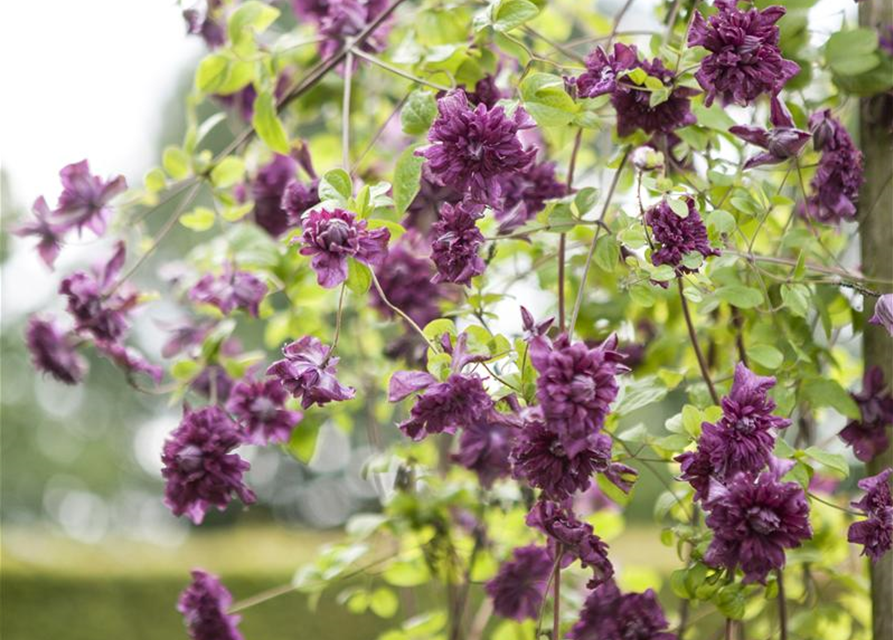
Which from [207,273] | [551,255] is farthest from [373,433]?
[551,255]

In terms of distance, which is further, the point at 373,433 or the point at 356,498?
the point at 356,498

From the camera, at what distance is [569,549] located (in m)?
0.67

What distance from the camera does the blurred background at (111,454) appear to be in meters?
2.77

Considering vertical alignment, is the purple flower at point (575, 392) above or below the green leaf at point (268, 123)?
below

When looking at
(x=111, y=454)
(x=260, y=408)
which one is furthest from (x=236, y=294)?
(x=111, y=454)

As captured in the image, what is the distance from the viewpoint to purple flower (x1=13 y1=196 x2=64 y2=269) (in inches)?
36.9

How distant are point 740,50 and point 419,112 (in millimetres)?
251

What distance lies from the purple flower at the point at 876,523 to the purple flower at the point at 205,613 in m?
0.56

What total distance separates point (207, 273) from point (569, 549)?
54 centimetres

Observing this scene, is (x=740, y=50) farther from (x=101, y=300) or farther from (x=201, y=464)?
(x=101, y=300)

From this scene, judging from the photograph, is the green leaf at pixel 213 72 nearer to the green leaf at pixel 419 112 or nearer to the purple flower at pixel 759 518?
the green leaf at pixel 419 112

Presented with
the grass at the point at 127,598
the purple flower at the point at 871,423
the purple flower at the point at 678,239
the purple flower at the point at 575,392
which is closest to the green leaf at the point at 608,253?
the purple flower at the point at 678,239

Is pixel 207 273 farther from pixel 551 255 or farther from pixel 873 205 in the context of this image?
pixel 873 205

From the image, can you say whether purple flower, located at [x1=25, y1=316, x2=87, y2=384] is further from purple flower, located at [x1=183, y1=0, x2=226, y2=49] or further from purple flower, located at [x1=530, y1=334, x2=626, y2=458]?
purple flower, located at [x1=530, y1=334, x2=626, y2=458]
